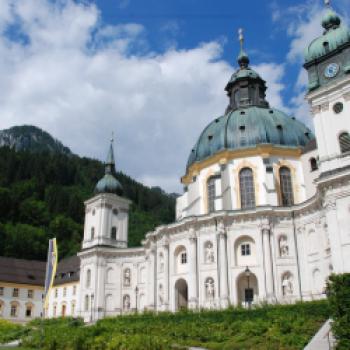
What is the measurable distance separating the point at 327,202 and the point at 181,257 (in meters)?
17.5

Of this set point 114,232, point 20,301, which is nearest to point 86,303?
point 114,232

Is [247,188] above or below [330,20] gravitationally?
below

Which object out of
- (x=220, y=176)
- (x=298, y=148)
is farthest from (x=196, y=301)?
(x=298, y=148)

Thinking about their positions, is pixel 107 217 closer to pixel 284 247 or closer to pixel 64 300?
pixel 64 300

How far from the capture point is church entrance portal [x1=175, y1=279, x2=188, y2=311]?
4262cm

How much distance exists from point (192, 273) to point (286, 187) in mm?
13168

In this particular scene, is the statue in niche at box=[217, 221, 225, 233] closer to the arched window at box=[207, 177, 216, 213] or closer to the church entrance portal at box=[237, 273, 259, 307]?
the church entrance portal at box=[237, 273, 259, 307]

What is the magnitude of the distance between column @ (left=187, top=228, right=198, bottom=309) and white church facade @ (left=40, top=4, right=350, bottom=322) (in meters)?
0.10

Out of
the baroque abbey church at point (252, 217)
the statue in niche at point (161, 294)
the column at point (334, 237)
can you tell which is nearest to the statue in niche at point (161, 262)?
the baroque abbey church at point (252, 217)

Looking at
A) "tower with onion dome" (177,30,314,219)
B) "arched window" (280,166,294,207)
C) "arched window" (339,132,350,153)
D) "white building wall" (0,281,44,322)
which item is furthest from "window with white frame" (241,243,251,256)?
Result: "white building wall" (0,281,44,322)

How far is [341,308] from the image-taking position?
16.1 meters

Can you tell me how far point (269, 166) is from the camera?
42.5m

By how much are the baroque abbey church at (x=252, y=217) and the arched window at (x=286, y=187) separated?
104mm

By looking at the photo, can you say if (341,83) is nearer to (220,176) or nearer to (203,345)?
(220,176)
